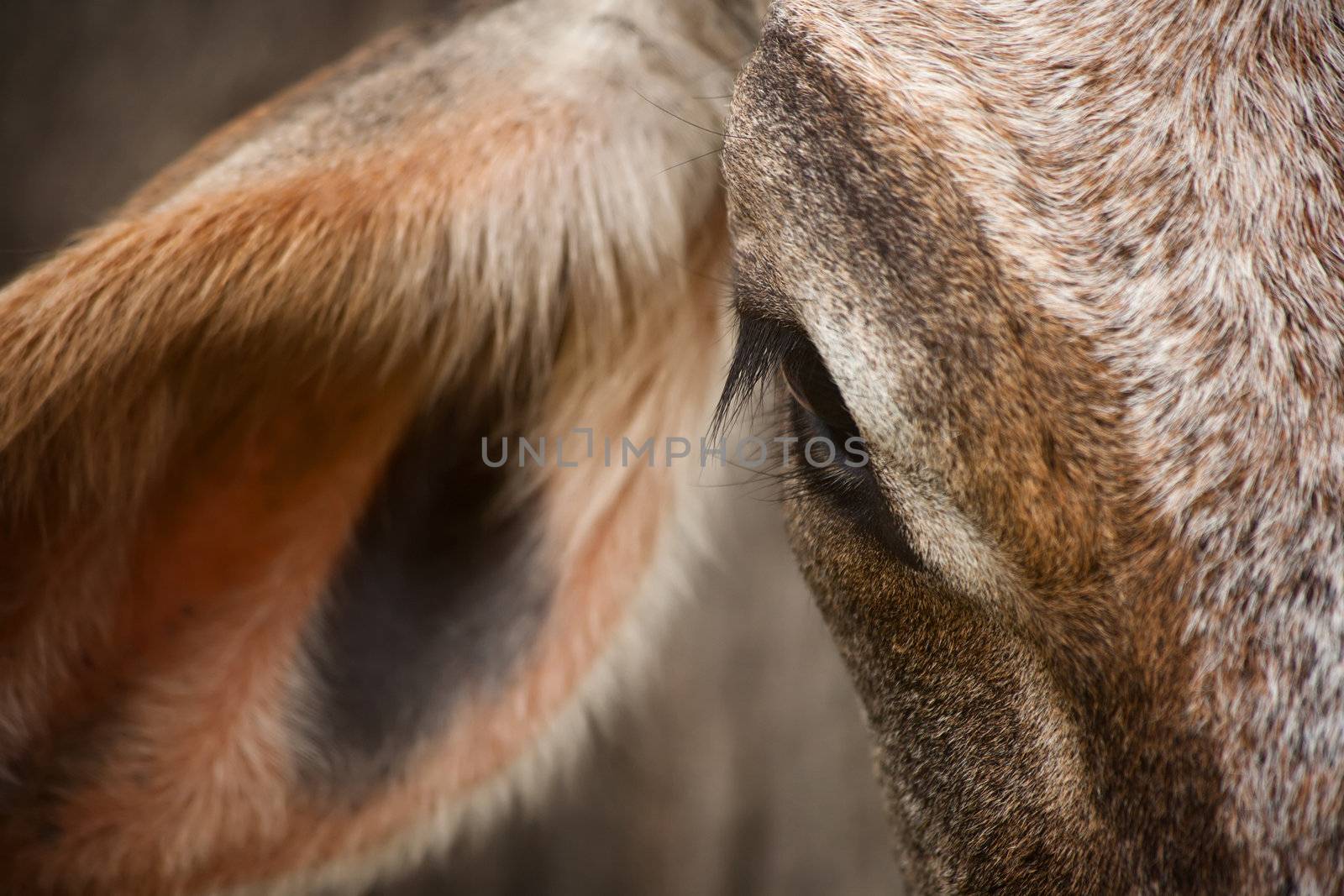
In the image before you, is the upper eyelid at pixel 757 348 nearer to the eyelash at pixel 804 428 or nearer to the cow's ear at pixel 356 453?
the eyelash at pixel 804 428

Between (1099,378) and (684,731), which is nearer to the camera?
(1099,378)

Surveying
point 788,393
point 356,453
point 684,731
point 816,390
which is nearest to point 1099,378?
point 816,390

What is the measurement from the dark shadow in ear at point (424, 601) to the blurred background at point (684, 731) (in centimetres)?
58

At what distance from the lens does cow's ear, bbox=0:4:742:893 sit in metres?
1.22

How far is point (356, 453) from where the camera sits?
1.45 metres

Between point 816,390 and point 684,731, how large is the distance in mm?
1381

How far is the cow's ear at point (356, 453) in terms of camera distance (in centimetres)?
122

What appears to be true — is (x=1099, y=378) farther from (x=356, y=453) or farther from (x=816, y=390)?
(x=356, y=453)

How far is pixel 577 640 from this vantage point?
1.51 m

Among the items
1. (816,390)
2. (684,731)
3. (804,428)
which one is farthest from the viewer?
(684,731)

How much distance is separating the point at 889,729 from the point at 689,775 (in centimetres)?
119

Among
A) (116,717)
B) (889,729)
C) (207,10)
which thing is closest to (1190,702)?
(889,729)

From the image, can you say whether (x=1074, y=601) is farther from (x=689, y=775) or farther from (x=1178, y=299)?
(x=689, y=775)

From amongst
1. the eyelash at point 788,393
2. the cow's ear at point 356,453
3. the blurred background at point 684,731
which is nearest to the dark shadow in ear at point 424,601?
the cow's ear at point 356,453
